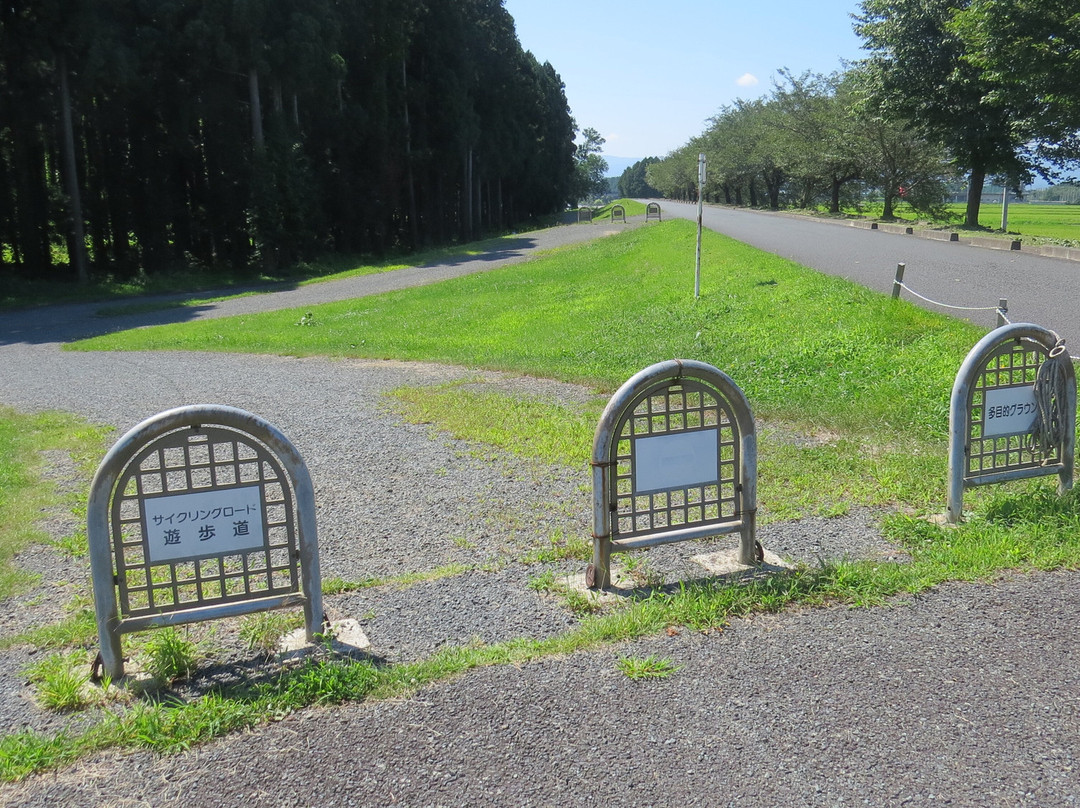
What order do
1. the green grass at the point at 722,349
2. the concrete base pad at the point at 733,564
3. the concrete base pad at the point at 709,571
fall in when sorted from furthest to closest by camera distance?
the green grass at the point at 722,349 < the concrete base pad at the point at 733,564 < the concrete base pad at the point at 709,571

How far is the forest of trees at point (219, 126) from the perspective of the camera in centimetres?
2777

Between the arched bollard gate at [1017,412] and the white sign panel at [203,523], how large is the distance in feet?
11.9

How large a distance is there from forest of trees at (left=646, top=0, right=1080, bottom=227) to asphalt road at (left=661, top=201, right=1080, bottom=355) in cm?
430

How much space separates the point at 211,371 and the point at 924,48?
2586 cm

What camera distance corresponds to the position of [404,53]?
40250 millimetres

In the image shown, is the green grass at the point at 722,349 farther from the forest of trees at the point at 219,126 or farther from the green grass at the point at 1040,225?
the forest of trees at the point at 219,126

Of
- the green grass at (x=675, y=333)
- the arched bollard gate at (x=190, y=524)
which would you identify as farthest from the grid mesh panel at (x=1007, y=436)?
the arched bollard gate at (x=190, y=524)

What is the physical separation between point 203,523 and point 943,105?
31.2 m

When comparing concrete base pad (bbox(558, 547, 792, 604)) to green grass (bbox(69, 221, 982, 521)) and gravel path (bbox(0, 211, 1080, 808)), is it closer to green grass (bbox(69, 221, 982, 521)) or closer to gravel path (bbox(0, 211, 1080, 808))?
gravel path (bbox(0, 211, 1080, 808))

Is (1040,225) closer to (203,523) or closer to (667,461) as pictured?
(667,461)

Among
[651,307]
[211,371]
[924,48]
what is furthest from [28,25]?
[924,48]

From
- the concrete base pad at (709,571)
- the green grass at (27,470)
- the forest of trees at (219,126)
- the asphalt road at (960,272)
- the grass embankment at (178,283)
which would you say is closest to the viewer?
the concrete base pad at (709,571)

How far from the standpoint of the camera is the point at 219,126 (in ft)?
111

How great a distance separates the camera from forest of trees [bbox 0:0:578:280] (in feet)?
91.1
